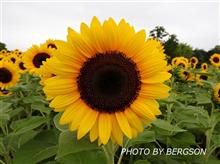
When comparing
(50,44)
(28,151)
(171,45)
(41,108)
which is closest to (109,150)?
(28,151)

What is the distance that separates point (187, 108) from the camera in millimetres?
3158

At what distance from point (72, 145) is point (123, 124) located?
254 millimetres

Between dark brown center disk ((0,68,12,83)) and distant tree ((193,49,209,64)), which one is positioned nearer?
dark brown center disk ((0,68,12,83))

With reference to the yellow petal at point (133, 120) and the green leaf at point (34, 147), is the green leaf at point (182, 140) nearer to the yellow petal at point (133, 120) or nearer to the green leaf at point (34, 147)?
the green leaf at point (34, 147)

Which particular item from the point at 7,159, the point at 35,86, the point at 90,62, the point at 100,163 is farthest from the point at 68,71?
the point at 35,86

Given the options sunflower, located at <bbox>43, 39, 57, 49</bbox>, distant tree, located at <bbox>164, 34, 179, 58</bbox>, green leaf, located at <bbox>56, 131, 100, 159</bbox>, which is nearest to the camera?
green leaf, located at <bbox>56, 131, 100, 159</bbox>

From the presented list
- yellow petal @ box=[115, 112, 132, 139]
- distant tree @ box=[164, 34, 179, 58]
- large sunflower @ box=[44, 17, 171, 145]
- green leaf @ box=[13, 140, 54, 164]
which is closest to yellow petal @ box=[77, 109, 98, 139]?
large sunflower @ box=[44, 17, 171, 145]

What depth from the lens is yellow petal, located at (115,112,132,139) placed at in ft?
6.48

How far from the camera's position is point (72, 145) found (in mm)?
1978

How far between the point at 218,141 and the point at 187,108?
1.18 feet

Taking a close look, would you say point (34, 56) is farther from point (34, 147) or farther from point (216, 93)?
point (34, 147)

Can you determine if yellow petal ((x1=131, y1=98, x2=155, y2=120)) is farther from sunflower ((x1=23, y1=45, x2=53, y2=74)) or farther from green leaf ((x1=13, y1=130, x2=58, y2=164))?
sunflower ((x1=23, y1=45, x2=53, y2=74))

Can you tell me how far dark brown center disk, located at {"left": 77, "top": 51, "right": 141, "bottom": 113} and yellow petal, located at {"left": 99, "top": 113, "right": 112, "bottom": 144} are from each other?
0.03 meters

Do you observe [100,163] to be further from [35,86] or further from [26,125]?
[35,86]
